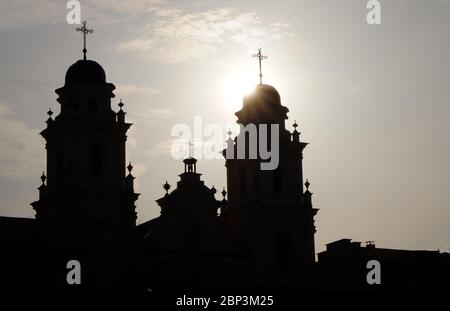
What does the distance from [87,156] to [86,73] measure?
6812mm

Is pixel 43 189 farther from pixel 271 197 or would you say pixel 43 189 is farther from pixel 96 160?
pixel 271 197

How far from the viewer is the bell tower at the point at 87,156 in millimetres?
88375

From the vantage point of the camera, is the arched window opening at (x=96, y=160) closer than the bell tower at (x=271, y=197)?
Yes

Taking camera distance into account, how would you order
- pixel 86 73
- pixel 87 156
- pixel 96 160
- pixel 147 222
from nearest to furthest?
pixel 87 156 → pixel 96 160 → pixel 86 73 → pixel 147 222

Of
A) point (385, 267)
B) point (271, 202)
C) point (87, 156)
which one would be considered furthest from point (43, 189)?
point (385, 267)

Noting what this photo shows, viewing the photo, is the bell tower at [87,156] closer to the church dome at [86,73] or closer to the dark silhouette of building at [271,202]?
the church dome at [86,73]

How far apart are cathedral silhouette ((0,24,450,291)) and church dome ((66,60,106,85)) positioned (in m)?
0.10

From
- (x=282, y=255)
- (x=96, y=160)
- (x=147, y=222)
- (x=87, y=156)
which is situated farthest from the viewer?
(x=147, y=222)

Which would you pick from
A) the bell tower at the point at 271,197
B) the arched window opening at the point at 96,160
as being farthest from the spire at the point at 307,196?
the arched window opening at the point at 96,160

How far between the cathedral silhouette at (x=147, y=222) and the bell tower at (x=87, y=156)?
0.26 ft

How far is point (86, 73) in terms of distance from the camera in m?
90.9

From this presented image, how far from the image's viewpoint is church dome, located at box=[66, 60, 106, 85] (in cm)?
9062

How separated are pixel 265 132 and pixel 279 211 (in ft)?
21.9
